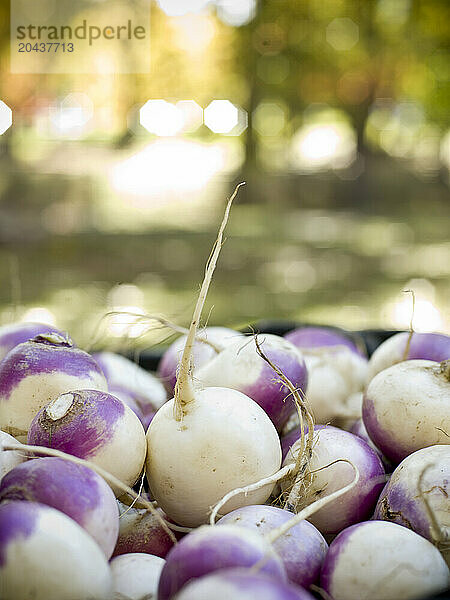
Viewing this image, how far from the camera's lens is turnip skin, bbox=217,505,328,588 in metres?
0.81

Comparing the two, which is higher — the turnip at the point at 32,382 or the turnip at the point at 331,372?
the turnip at the point at 32,382

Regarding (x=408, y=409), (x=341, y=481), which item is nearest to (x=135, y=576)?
(x=341, y=481)

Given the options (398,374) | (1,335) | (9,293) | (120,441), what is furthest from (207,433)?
(9,293)

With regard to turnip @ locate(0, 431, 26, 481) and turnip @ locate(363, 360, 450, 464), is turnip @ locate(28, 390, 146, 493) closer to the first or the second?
turnip @ locate(0, 431, 26, 481)

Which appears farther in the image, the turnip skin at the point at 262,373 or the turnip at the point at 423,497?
the turnip skin at the point at 262,373

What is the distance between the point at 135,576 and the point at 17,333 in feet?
2.05

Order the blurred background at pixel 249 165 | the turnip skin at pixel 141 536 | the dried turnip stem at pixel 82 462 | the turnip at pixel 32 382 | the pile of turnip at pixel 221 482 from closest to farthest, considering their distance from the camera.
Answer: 1. the pile of turnip at pixel 221 482
2. the dried turnip stem at pixel 82 462
3. the turnip skin at pixel 141 536
4. the turnip at pixel 32 382
5. the blurred background at pixel 249 165

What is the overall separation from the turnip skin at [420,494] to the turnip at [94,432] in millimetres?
360

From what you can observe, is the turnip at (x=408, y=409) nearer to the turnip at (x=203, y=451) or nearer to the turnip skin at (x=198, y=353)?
the turnip at (x=203, y=451)

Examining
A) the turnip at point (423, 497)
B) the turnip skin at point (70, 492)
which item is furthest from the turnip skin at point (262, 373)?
the turnip skin at point (70, 492)

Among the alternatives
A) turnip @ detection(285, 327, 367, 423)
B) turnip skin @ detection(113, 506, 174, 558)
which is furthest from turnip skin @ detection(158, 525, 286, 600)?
turnip @ detection(285, 327, 367, 423)

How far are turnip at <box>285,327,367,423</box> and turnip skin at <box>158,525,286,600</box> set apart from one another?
618 millimetres

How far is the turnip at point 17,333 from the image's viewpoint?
1250 mm

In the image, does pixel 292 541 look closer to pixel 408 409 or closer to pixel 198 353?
pixel 408 409
